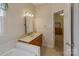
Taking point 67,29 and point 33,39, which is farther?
point 67,29

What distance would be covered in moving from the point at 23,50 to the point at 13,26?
344 mm

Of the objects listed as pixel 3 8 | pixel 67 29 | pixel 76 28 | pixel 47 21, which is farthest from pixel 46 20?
pixel 3 8

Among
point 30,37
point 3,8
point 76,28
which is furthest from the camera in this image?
point 76,28

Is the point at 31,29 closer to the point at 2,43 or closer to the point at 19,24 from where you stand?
the point at 19,24

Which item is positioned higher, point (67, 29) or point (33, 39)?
point (67, 29)

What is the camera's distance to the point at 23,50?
5.26 ft

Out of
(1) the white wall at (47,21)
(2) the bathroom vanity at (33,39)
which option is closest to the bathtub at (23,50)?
(2) the bathroom vanity at (33,39)

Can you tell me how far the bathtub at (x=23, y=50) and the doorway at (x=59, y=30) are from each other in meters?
0.33

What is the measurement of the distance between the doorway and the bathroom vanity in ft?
0.85

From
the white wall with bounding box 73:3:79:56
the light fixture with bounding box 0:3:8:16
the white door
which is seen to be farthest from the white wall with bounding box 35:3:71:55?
the light fixture with bounding box 0:3:8:16

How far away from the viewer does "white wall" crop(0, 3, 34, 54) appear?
158cm

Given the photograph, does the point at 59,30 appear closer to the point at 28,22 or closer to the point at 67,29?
the point at 67,29

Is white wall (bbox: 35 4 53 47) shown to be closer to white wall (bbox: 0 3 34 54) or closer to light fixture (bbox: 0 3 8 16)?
white wall (bbox: 0 3 34 54)

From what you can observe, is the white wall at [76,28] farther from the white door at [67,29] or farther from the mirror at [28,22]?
the mirror at [28,22]
